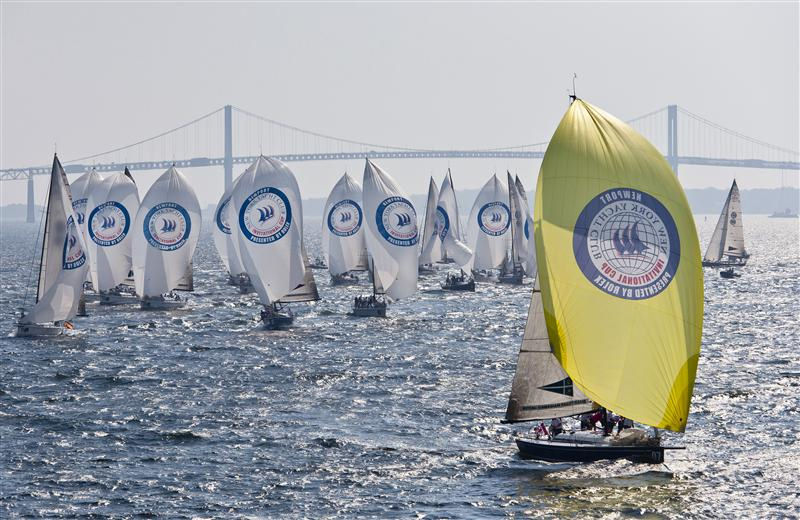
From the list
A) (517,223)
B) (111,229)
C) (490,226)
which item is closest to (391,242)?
(111,229)

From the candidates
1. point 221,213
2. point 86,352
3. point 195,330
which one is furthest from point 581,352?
point 221,213

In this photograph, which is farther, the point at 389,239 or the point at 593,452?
the point at 389,239

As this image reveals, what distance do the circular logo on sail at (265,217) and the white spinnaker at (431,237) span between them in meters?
A: 28.5

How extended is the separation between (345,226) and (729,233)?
28866 millimetres

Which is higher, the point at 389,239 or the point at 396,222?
the point at 396,222

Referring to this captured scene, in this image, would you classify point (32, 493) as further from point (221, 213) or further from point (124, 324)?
point (221, 213)

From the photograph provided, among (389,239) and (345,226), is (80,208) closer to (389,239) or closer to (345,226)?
(345,226)

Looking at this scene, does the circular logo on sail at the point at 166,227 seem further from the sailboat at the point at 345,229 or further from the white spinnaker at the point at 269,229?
the sailboat at the point at 345,229

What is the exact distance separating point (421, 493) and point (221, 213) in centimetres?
3690

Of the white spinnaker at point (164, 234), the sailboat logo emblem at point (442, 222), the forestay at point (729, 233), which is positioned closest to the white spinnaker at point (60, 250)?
the white spinnaker at point (164, 234)

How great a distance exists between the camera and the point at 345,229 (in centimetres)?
5706

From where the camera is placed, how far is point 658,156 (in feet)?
68.1

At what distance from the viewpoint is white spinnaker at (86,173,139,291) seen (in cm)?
4881

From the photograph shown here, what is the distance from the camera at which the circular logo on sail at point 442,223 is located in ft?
222
